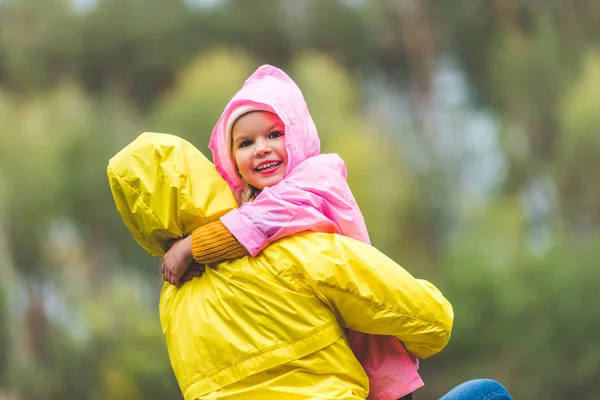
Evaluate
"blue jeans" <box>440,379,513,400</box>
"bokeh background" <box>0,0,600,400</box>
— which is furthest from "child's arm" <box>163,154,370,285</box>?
"bokeh background" <box>0,0,600,400</box>

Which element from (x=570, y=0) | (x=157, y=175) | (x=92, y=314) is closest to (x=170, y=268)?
(x=157, y=175)

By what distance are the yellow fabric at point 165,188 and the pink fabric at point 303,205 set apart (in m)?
0.06

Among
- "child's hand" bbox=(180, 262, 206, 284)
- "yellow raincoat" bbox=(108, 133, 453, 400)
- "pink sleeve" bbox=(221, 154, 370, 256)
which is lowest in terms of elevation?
"yellow raincoat" bbox=(108, 133, 453, 400)

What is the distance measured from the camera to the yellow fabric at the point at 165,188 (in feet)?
4.37

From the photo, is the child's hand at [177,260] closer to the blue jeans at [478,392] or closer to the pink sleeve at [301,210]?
the pink sleeve at [301,210]

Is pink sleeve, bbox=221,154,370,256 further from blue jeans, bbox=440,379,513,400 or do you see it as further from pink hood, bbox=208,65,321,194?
blue jeans, bbox=440,379,513,400

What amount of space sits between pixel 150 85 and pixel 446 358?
3.93 meters

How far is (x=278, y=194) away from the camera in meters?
1.31

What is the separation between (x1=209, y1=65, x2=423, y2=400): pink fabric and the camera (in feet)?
4.19

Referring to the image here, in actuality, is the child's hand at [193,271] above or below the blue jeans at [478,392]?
above

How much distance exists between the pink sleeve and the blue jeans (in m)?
0.26

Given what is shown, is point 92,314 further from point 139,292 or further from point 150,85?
point 150,85

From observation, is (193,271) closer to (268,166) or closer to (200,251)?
(200,251)

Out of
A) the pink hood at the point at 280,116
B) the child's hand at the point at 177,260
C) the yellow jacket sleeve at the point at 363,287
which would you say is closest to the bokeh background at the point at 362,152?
the pink hood at the point at 280,116
